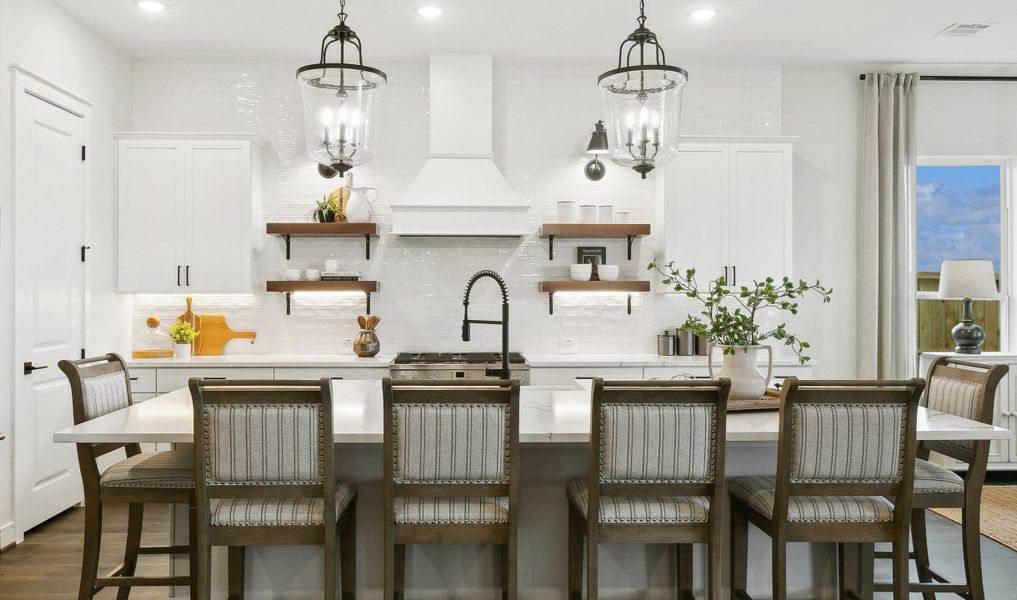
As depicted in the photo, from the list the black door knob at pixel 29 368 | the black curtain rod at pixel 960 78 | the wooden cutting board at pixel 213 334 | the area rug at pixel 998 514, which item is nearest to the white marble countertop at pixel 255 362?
the wooden cutting board at pixel 213 334

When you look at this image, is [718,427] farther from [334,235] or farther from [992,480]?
[992,480]

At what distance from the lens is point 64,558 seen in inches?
136

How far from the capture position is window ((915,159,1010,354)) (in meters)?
5.45

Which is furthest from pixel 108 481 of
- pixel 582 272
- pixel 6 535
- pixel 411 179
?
pixel 582 272

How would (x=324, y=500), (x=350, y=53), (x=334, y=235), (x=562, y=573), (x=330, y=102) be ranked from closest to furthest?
(x=324, y=500) < (x=330, y=102) < (x=562, y=573) < (x=350, y=53) < (x=334, y=235)

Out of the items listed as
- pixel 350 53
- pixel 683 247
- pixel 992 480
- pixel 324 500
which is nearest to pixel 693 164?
pixel 683 247

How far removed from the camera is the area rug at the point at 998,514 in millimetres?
3785

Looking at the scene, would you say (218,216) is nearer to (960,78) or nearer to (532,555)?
(532,555)

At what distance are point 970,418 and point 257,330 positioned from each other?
169 inches

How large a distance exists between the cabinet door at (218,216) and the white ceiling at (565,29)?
733 millimetres

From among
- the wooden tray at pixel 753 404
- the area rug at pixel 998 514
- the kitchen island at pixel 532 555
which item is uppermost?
the wooden tray at pixel 753 404

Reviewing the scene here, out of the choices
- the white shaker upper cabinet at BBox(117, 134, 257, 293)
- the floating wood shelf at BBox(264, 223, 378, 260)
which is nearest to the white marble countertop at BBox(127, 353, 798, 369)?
the white shaker upper cabinet at BBox(117, 134, 257, 293)

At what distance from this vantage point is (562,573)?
8.71ft

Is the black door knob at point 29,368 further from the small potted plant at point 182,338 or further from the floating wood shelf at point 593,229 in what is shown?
the floating wood shelf at point 593,229
